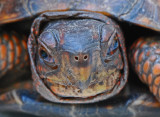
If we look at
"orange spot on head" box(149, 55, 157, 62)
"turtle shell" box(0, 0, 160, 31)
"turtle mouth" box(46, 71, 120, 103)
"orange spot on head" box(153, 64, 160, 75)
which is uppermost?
"turtle shell" box(0, 0, 160, 31)

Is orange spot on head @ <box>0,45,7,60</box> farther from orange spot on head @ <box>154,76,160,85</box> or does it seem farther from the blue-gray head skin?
orange spot on head @ <box>154,76,160,85</box>

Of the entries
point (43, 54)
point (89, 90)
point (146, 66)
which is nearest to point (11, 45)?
point (43, 54)

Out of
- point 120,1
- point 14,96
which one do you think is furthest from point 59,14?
point 14,96

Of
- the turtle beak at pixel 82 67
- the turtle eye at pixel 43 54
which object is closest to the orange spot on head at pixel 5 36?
the turtle eye at pixel 43 54

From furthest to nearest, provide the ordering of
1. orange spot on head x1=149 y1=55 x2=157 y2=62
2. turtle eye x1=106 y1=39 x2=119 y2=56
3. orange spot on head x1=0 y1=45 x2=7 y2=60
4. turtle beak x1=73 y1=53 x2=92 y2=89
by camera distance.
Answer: orange spot on head x1=0 y1=45 x2=7 y2=60 → orange spot on head x1=149 y1=55 x2=157 y2=62 → turtle eye x1=106 y1=39 x2=119 y2=56 → turtle beak x1=73 y1=53 x2=92 y2=89

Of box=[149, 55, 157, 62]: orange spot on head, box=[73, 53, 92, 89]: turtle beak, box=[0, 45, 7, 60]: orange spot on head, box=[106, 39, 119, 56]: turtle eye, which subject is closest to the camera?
box=[73, 53, 92, 89]: turtle beak

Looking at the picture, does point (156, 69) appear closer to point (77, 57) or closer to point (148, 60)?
point (148, 60)

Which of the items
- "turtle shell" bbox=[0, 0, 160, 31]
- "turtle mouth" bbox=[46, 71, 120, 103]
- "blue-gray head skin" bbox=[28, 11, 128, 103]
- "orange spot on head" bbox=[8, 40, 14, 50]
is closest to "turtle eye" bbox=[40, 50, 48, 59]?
"blue-gray head skin" bbox=[28, 11, 128, 103]
